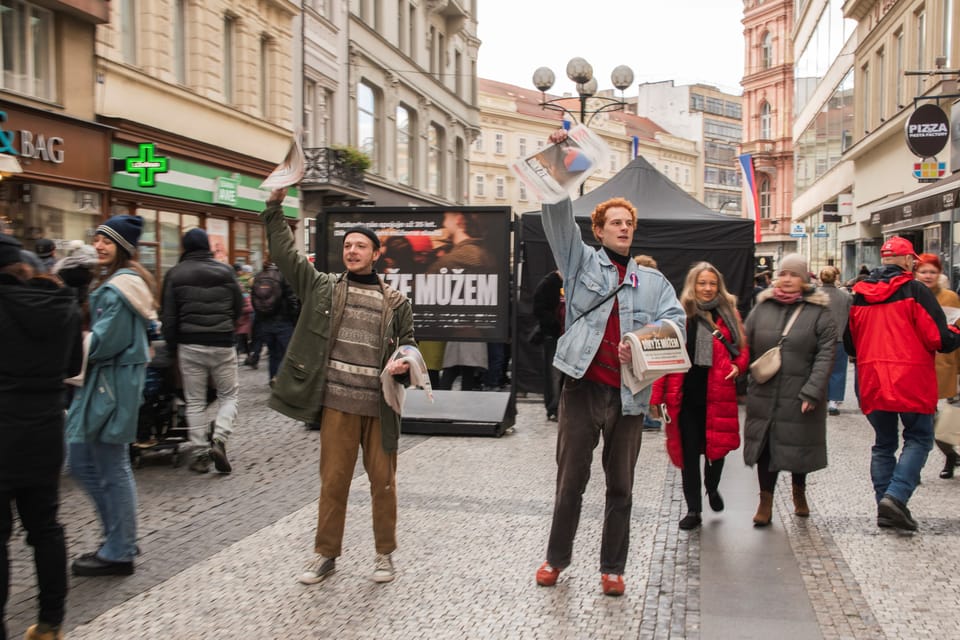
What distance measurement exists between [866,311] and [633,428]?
2.35 meters

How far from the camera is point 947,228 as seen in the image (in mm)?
17844

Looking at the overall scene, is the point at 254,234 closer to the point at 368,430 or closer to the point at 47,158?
the point at 47,158

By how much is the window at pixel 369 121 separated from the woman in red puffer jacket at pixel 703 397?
24608 millimetres

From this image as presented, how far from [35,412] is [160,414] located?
14.1ft

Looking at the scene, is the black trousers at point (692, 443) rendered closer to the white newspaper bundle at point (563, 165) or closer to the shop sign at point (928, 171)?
the white newspaper bundle at point (563, 165)

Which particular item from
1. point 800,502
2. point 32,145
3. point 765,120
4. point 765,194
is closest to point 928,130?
point 800,502

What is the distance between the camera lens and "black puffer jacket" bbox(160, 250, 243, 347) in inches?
302

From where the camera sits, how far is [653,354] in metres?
4.47

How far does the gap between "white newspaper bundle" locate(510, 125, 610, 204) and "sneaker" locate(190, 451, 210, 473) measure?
14.6 feet

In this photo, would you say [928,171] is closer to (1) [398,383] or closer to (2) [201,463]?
(2) [201,463]

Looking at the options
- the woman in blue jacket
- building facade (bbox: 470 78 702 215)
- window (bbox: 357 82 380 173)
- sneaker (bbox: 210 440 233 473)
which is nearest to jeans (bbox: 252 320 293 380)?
sneaker (bbox: 210 440 233 473)

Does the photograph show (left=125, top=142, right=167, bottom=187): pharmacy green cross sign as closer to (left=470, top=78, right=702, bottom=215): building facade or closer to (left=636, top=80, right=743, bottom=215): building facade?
(left=470, top=78, right=702, bottom=215): building facade

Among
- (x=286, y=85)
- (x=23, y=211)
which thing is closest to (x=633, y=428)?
(x=23, y=211)

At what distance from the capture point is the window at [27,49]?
577 inches
